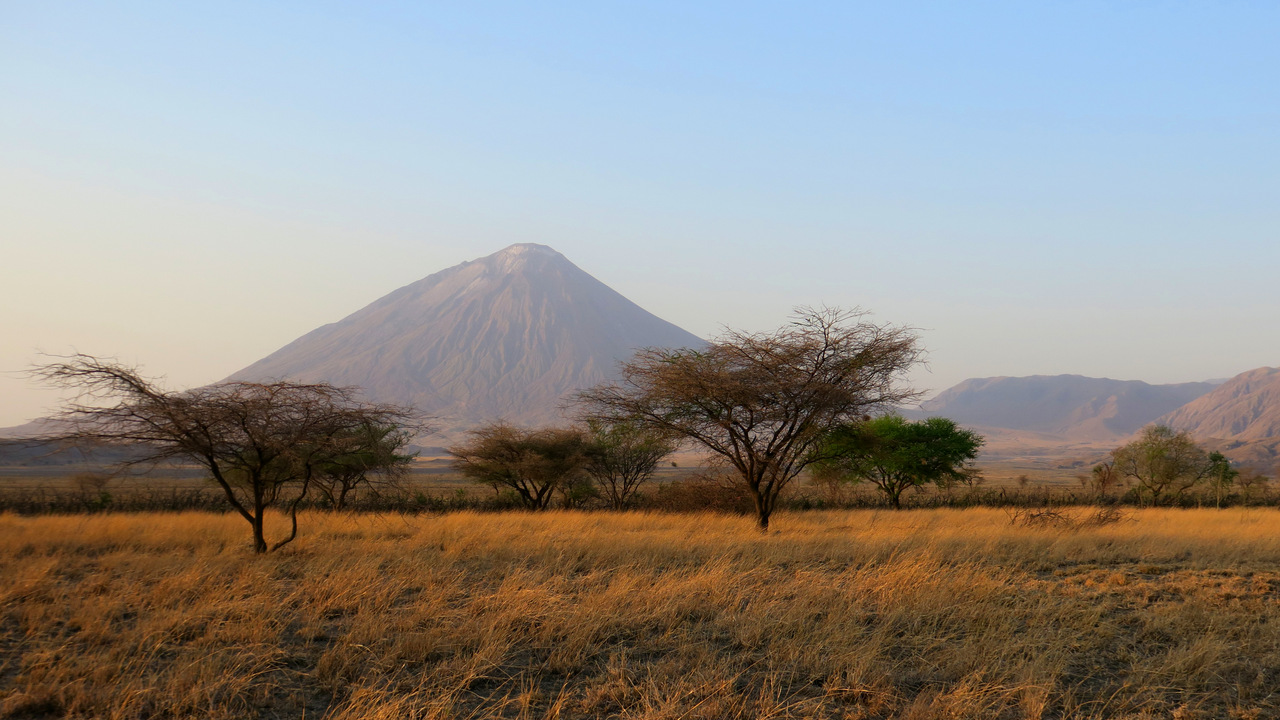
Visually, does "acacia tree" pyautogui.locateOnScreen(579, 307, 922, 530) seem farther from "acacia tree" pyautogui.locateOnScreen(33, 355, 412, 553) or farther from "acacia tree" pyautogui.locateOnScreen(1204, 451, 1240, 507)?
"acacia tree" pyautogui.locateOnScreen(1204, 451, 1240, 507)

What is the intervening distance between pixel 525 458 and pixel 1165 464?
1210 inches

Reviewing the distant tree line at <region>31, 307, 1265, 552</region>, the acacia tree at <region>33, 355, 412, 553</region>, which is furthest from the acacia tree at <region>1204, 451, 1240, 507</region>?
the acacia tree at <region>33, 355, 412, 553</region>

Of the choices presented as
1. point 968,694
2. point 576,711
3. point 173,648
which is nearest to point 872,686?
point 968,694

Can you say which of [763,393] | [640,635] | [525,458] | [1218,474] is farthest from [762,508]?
[1218,474]

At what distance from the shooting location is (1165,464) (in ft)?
117

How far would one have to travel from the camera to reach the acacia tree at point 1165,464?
35562 mm

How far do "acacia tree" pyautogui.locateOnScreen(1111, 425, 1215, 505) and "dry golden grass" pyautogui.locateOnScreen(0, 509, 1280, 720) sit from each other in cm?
2700

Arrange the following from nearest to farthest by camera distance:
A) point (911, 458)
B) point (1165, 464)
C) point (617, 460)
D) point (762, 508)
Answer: point (762, 508) < point (617, 460) < point (911, 458) < point (1165, 464)

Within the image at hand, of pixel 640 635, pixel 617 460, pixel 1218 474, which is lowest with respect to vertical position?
pixel 1218 474

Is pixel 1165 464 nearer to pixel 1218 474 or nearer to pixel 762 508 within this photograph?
pixel 1218 474

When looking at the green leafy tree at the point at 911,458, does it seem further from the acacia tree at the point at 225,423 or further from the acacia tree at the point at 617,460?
the acacia tree at the point at 225,423

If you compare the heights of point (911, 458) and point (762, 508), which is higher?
point (911, 458)

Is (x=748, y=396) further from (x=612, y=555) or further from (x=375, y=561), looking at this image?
(x=375, y=561)

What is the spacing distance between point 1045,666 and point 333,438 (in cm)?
1136
